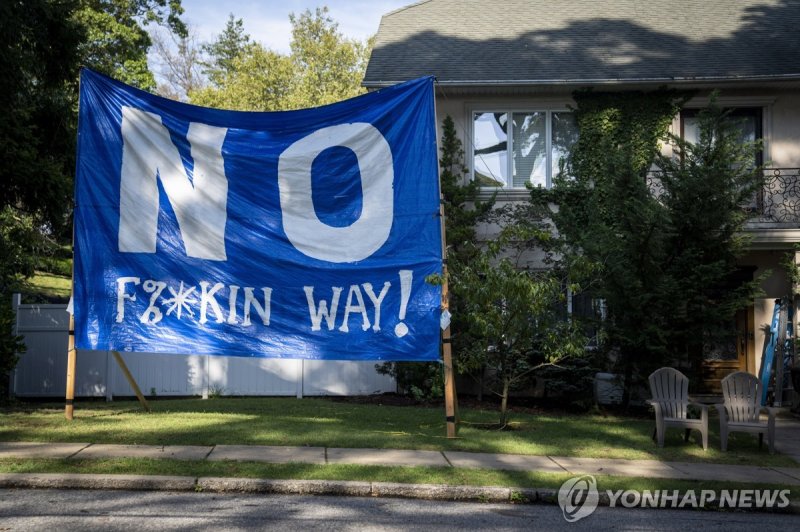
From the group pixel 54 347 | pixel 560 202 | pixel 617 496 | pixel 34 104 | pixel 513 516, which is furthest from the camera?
pixel 560 202

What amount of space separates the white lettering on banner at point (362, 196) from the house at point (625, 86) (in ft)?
23.2

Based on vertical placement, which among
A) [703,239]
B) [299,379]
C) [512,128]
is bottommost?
[299,379]

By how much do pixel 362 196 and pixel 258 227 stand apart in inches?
61.9

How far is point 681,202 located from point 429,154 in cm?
594

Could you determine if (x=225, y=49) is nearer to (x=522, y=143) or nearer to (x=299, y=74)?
(x=299, y=74)

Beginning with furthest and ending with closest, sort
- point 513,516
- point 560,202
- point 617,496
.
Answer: point 560,202 < point 617,496 < point 513,516

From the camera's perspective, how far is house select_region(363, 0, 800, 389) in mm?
17656

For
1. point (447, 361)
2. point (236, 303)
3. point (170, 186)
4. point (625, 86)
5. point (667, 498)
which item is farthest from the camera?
point (625, 86)

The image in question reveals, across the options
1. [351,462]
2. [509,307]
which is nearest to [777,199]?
[509,307]

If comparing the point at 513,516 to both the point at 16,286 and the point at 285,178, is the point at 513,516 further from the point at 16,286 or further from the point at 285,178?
the point at 16,286

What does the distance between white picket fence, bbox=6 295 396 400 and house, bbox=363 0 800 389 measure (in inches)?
217

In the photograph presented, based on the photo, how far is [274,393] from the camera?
16.8m

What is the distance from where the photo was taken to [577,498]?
26.4ft

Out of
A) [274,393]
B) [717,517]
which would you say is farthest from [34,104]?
[717,517]
